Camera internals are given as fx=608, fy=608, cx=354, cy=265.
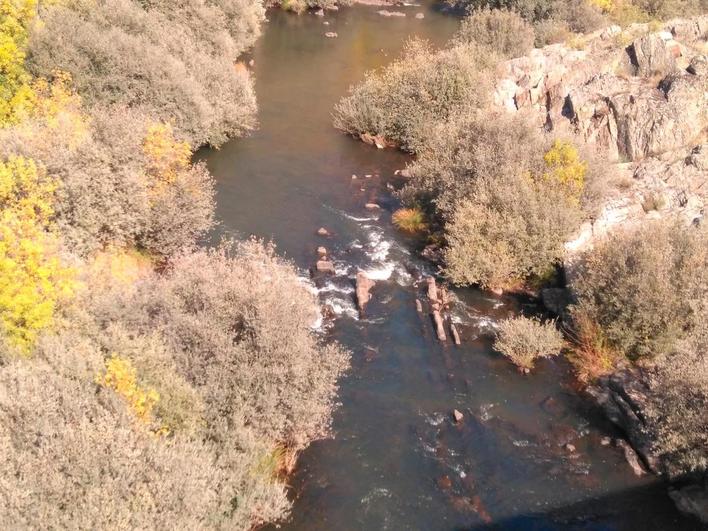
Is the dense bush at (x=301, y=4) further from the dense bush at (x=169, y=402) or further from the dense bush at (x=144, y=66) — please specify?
the dense bush at (x=169, y=402)

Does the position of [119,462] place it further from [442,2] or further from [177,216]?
[442,2]

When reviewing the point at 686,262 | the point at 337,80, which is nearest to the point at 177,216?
the point at 686,262

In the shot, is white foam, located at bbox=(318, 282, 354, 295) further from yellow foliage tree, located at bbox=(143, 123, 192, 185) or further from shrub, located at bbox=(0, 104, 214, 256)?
yellow foliage tree, located at bbox=(143, 123, 192, 185)

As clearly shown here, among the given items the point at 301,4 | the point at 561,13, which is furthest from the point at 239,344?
the point at 301,4

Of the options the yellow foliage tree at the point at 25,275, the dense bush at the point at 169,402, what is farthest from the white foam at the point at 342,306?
the yellow foliage tree at the point at 25,275

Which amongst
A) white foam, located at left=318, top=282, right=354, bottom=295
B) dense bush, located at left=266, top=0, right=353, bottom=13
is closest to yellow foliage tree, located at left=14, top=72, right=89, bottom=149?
white foam, located at left=318, top=282, right=354, bottom=295
